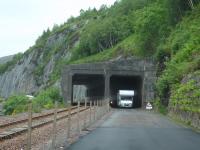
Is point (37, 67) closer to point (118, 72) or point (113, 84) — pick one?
point (113, 84)

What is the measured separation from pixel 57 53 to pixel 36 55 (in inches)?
835

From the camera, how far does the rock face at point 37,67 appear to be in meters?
170

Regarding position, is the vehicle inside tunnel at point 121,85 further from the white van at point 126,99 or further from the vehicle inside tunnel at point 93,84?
the white van at point 126,99

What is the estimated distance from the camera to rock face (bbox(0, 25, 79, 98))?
6708 inches

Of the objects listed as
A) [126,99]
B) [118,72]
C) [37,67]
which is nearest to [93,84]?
[126,99]

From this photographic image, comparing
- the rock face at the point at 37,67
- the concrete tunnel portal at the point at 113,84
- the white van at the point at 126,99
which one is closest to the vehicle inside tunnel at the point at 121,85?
the concrete tunnel portal at the point at 113,84

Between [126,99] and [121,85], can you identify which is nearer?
[126,99]

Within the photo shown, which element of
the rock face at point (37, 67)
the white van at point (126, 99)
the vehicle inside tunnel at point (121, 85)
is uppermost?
the rock face at point (37, 67)

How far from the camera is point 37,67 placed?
180 meters

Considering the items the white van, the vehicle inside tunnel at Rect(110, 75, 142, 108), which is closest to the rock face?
the vehicle inside tunnel at Rect(110, 75, 142, 108)

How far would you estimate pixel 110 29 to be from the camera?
5453 inches

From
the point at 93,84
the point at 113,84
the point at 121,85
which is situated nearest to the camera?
the point at 113,84

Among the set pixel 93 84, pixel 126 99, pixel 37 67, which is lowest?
pixel 126 99

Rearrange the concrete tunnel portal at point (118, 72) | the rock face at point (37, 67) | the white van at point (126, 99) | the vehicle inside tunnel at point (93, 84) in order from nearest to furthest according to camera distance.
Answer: the concrete tunnel portal at point (118, 72), the white van at point (126, 99), the vehicle inside tunnel at point (93, 84), the rock face at point (37, 67)
